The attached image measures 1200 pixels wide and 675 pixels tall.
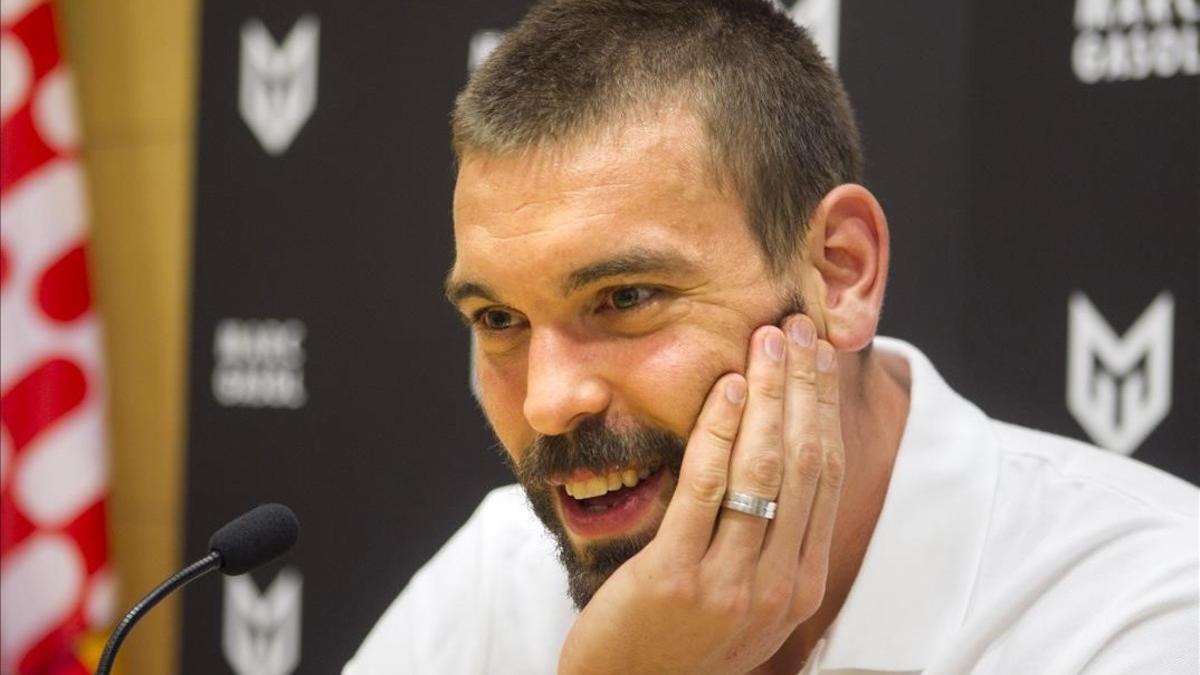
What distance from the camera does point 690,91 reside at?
5.24ft

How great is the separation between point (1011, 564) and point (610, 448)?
54 centimetres

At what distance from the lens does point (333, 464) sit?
2777 millimetres

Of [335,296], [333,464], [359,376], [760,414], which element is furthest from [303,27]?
[760,414]

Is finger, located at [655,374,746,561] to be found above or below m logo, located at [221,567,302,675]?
above

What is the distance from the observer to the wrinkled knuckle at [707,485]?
1488 mm

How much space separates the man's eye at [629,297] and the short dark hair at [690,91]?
6.2 inches

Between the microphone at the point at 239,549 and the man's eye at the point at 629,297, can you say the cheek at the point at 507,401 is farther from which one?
the microphone at the point at 239,549

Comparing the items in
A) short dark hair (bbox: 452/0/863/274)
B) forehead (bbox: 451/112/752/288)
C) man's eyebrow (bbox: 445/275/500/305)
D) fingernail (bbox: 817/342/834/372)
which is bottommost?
fingernail (bbox: 817/342/834/372)

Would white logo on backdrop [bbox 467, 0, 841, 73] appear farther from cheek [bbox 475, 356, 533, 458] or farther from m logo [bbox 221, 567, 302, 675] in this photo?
m logo [bbox 221, 567, 302, 675]

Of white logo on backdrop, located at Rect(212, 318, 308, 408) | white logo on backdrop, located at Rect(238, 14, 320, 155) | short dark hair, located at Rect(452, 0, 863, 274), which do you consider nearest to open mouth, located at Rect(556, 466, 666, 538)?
short dark hair, located at Rect(452, 0, 863, 274)

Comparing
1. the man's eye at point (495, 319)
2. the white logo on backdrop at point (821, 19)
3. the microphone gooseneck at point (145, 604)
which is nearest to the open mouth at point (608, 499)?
the man's eye at point (495, 319)

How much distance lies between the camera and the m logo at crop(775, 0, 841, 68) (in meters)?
2.29

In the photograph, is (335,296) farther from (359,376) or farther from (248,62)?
(248,62)

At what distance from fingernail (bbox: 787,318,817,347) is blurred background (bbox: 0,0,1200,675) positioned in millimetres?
665
